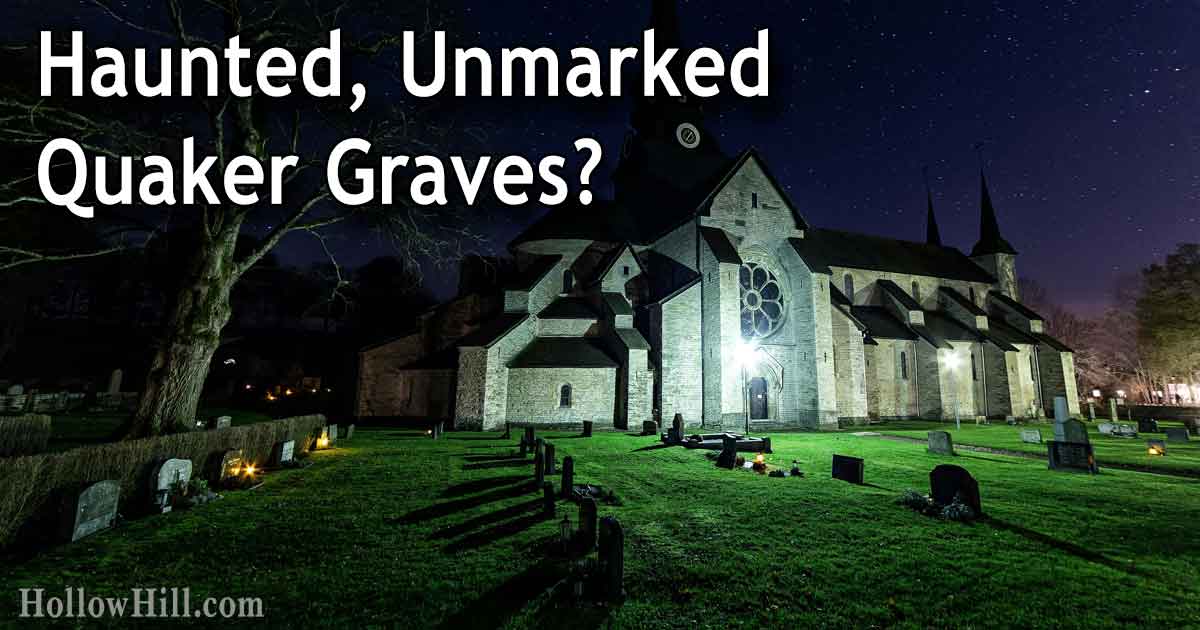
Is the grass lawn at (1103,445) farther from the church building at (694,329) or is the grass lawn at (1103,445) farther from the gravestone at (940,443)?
the gravestone at (940,443)

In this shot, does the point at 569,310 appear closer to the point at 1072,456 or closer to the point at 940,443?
the point at 940,443

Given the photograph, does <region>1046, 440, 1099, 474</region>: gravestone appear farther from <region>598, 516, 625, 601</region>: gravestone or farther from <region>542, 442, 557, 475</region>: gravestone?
<region>598, 516, 625, 601</region>: gravestone

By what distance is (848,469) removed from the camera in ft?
34.8

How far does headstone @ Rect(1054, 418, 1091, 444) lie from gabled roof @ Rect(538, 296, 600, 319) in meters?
17.6

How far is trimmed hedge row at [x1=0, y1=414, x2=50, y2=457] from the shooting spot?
10.9 m

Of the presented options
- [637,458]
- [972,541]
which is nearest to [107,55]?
[637,458]

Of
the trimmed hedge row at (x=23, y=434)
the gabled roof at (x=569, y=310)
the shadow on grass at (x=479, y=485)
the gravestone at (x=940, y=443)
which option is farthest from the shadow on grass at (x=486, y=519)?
the gabled roof at (x=569, y=310)

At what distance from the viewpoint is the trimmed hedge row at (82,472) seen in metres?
5.75

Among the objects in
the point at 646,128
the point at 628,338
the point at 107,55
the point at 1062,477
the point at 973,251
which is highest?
the point at 646,128

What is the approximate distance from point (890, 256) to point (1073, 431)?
2413 centimetres

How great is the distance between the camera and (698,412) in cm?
2170

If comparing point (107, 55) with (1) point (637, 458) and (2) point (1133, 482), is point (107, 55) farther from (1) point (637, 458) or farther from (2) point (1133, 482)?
(2) point (1133, 482)

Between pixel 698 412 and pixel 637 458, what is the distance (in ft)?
29.8

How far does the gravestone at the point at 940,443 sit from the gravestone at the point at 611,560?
14437 millimetres
